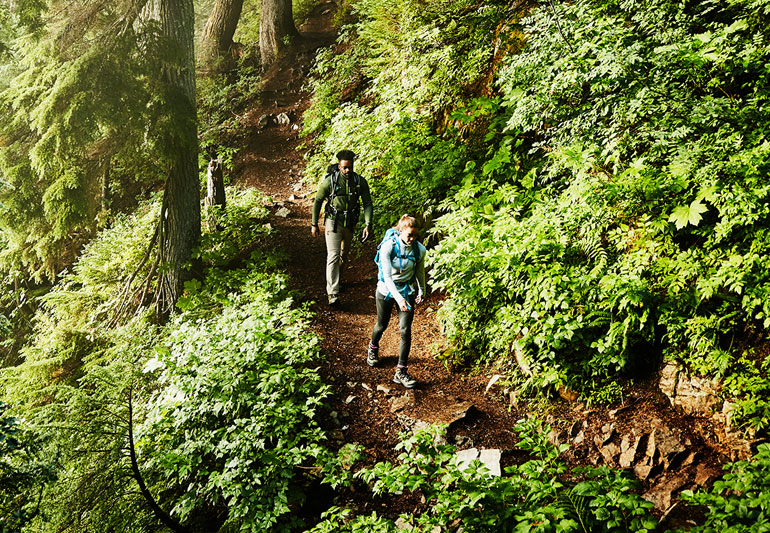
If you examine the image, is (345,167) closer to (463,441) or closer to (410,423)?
(410,423)

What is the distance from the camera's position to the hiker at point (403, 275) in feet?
17.9

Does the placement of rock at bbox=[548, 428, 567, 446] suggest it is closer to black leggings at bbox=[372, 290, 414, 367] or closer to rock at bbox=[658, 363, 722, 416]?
rock at bbox=[658, 363, 722, 416]

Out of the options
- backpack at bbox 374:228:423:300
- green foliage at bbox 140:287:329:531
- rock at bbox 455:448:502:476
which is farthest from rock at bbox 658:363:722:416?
green foliage at bbox 140:287:329:531

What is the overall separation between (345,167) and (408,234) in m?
2.43

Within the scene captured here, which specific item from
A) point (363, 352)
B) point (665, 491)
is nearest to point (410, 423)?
point (363, 352)

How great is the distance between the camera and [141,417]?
235 inches

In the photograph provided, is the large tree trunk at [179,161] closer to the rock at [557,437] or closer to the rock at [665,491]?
the rock at [557,437]

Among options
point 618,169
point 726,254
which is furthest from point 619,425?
point 618,169

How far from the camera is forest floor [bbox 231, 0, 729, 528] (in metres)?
4.20

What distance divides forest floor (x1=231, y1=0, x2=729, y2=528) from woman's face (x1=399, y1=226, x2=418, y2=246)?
6.33ft

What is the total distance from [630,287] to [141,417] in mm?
6251

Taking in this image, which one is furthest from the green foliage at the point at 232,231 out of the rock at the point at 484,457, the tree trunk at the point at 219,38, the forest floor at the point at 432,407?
the tree trunk at the point at 219,38

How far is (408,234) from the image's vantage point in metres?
5.41

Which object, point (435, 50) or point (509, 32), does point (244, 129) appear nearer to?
point (435, 50)
